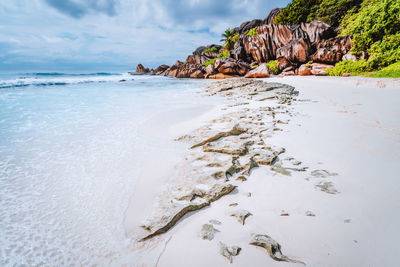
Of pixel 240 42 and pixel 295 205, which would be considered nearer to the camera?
pixel 295 205

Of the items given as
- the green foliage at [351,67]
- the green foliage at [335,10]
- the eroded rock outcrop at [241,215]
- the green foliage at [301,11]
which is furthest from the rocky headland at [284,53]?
the eroded rock outcrop at [241,215]

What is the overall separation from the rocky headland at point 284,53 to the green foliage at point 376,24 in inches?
64.5

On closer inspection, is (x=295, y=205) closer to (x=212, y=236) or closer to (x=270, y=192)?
(x=270, y=192)

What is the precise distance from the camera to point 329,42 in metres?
19.1

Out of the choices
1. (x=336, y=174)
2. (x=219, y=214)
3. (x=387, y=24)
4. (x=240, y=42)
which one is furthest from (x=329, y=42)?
(x=219, y=214)

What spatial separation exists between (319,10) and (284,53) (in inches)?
506

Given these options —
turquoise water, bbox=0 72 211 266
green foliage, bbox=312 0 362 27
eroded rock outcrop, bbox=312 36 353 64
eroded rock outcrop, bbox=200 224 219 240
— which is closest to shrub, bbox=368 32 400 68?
eroded rock outcrop, bbox=312 36 353 64

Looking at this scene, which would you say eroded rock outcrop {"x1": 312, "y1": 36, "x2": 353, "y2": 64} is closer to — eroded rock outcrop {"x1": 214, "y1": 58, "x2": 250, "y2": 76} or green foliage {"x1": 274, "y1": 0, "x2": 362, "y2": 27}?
eroded rock outcrop {"x1": 214, "y1": 58, "x2": 250, "y2": 76}

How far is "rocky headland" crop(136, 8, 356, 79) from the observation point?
18.3m

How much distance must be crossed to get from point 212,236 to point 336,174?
66.3 inches

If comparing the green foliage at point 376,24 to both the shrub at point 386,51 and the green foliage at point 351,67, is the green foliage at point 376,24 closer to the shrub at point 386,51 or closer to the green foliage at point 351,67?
the shrub at point 386,51

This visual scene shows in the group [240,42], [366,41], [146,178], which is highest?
[240,42]

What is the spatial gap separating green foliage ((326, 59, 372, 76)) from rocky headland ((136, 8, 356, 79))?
32.8 inches

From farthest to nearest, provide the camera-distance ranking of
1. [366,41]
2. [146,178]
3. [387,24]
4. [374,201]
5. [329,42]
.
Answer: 1. [329,42]
2. [366,41]
3. [387,24]
4. [146,178]
5. [374,201]
